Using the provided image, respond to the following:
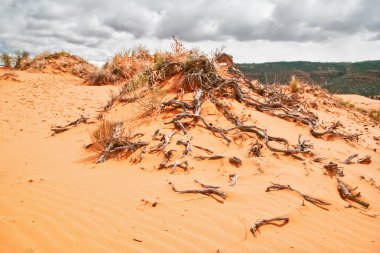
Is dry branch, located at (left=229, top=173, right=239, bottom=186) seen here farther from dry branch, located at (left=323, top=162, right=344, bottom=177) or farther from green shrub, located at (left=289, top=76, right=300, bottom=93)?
green shrub, located at (left=289, top=76, right=300, bottom=93)

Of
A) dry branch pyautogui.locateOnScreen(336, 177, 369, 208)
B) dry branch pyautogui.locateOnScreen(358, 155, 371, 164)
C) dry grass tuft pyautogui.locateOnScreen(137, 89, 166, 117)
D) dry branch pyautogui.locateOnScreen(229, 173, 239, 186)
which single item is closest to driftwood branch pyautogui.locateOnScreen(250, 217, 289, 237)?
dry branch pyautogui.locateOnScreen(229, 173, 239, 186)

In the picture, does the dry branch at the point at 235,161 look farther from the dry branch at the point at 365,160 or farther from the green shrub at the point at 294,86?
the green shrub at the point at 294,86

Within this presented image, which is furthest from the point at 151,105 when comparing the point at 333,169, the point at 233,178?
the point at 333,169

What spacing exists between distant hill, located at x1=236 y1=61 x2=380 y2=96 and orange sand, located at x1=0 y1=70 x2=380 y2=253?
20355 mm

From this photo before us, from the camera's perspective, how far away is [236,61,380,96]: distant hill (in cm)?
4178

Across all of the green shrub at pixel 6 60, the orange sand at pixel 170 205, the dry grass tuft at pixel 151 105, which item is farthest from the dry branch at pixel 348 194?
the green shrub at pixel 6 60

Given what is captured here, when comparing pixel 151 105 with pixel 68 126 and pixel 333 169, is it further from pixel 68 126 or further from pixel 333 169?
pixel 333 169

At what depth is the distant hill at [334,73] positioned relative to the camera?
41781 millimetres

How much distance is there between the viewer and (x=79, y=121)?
7.03 metres

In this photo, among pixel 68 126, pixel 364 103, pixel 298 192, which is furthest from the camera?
pixel 364 103

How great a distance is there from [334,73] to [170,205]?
69.1m

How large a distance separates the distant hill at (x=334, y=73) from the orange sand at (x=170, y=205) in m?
20.4

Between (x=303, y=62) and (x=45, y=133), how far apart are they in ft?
265

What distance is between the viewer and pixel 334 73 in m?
65.6
